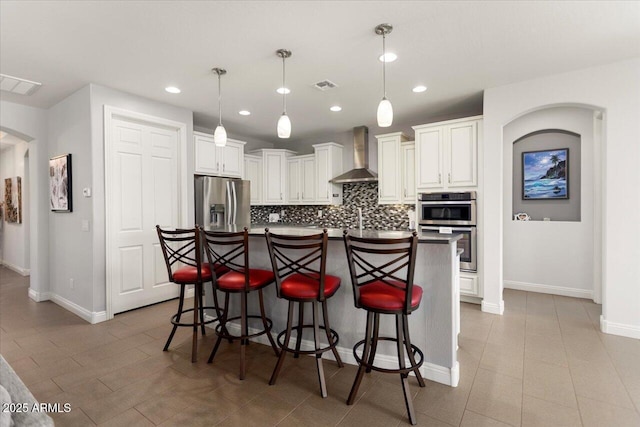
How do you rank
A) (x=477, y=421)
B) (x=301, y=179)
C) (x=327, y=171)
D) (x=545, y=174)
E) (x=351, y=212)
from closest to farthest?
1. (x=477, y=421)
2. (x=545, y=174)
3. (x=327, y=171)
4. (x=351, y=212)
5. (x=301, y=179)

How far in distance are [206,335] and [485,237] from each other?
332cm

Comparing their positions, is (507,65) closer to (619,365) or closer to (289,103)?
(289,103)

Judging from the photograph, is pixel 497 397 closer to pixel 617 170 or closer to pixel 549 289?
pixel 617 170

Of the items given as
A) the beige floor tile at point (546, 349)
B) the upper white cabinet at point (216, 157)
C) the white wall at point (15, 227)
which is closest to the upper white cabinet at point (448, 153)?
the beige floor tile at point (546, 349)

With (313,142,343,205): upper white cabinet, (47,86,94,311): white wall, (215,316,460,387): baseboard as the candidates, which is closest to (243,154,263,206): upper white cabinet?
(313,142,343,205): upper white cabinet

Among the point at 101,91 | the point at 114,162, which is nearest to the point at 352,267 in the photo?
the point at 114,162

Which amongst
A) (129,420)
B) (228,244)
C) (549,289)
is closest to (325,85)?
(228,244)

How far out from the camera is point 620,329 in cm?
313

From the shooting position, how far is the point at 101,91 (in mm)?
3639

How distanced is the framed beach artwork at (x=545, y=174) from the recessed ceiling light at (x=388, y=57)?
299 centimetres

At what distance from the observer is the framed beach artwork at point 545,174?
4.50 meters

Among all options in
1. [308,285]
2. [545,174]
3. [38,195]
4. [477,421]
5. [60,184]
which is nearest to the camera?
[477,421]

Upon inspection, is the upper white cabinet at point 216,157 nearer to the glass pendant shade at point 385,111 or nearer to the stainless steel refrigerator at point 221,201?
the stainless steel refrigerator at point 221,201

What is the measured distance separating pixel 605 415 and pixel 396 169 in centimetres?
357
